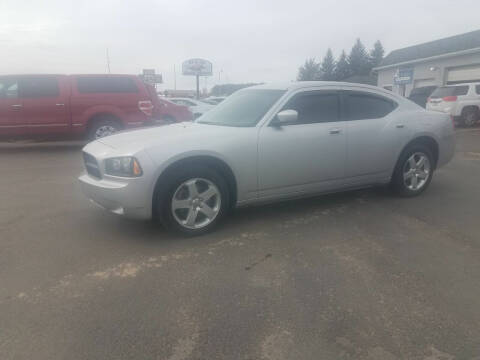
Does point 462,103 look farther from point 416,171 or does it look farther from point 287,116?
point 287,116

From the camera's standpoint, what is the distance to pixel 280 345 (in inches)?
86.0

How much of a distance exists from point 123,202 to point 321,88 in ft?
8.61

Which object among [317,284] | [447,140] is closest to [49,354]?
[317,284]

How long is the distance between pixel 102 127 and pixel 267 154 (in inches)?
264

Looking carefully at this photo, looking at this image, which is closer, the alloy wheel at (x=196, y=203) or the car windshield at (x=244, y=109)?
the alloy wheel at (x=196, y=203)

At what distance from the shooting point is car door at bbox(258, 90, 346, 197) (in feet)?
13.1

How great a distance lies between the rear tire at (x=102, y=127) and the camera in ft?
30.8

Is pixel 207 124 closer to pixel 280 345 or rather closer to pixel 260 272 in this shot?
pixel 260 272

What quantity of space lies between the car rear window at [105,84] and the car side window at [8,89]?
1419 millimetres

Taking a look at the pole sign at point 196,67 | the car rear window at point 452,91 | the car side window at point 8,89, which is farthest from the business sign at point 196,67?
the car side window at point 8,89

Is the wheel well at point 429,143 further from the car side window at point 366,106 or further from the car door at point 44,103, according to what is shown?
the car door at point 44,103

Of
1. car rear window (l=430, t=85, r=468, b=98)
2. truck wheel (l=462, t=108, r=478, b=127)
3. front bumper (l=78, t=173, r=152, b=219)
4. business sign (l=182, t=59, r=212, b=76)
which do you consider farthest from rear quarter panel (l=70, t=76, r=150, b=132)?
business sign (l=182, t=59, r=212, b=76)

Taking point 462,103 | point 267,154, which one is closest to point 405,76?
point 462,103

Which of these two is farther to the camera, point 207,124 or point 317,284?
point 207,124
